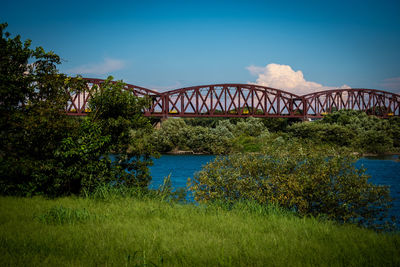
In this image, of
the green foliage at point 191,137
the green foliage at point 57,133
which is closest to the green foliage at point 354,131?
the green foliage at point 191,137

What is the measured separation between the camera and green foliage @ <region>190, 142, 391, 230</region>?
428 inches

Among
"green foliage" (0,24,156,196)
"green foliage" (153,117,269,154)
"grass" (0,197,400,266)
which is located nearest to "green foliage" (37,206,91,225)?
"grass" (0,197,400,266)

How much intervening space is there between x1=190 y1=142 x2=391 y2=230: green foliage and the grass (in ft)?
5.52

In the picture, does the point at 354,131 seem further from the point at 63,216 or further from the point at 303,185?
the point at 63,216

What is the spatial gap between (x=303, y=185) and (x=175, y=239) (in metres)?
5.49

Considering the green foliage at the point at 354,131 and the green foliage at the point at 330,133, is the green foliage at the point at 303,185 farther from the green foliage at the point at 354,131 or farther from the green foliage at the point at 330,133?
the green foliage at the point at 330,133

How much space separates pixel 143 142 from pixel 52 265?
8218 mm

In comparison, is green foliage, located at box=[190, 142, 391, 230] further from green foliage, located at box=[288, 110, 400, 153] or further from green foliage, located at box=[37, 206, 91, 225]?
green foliage, located at box=[288, 110, 400, 153]

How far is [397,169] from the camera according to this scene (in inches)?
1585

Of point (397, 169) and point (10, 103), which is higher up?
point (10, 103)

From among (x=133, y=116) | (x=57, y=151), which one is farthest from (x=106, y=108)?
(x=57, y=151)

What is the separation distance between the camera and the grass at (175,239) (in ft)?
18.8

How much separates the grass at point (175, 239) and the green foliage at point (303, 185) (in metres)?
1.68

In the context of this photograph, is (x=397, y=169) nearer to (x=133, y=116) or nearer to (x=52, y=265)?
(x=133, y=116)
